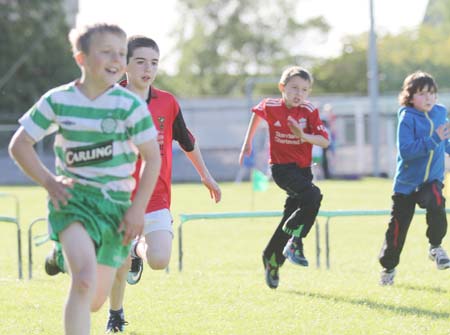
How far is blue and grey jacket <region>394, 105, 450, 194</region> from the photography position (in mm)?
8656

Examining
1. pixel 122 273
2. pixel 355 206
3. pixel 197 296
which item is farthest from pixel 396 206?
pixel 355 206

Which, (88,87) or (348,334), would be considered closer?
(88,87)

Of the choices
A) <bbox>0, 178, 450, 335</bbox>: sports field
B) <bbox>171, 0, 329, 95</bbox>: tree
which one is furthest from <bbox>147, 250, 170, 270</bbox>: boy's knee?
<bbox>171, 0, 329, 95</bbox>: tree

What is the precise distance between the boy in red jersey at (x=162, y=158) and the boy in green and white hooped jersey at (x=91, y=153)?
5.33ft

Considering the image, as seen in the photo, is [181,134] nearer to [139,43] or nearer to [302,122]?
[139,43]

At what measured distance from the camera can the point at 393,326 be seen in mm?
7105

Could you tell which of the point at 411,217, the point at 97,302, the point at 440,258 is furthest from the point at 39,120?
the point at 440,258

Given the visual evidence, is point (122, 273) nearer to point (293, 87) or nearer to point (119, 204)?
point (119, 204)

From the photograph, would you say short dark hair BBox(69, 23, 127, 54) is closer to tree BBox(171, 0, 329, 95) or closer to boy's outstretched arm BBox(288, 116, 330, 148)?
boy's outstretched arm BBox(288, 116, 330, 148)

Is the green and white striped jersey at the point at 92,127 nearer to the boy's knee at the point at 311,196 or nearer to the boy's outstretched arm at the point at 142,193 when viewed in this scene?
the boy's outstretched arm at the point at 142,193

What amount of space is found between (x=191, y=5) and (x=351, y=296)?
64963 mm

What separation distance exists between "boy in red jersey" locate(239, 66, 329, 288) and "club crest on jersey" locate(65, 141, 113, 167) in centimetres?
343

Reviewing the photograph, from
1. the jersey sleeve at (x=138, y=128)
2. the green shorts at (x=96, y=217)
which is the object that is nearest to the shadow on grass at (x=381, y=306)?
the green shorts at (x=96, y=217)

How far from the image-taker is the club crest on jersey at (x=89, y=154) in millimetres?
5391
